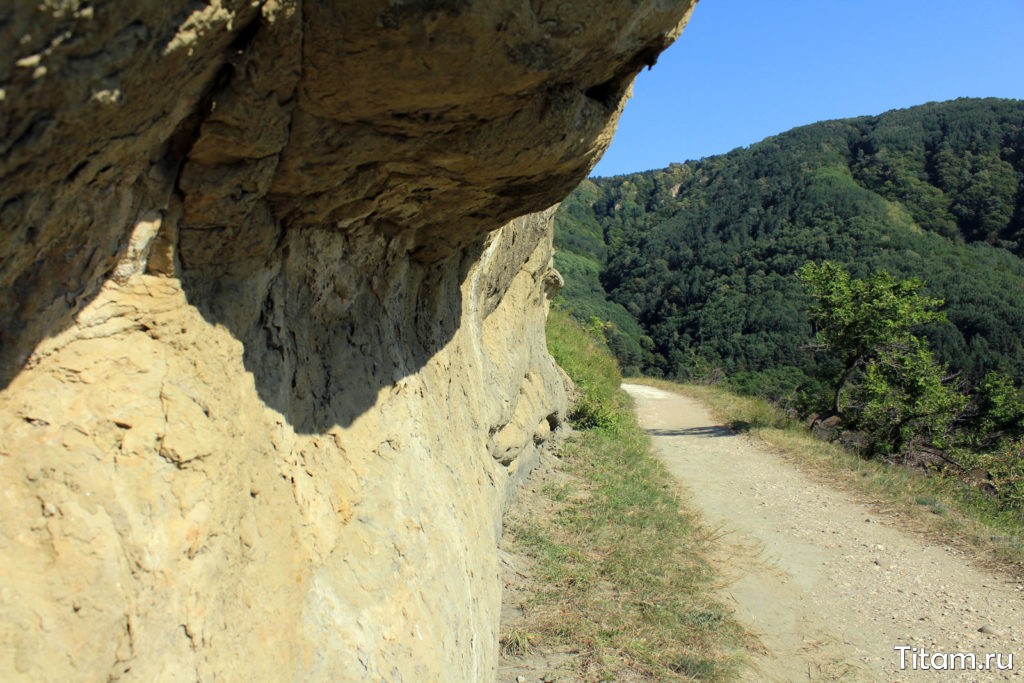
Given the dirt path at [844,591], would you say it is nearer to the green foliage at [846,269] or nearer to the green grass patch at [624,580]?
the green grass patch at [624,580]

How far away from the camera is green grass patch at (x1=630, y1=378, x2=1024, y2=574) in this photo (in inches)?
291

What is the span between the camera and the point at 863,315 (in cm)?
1399

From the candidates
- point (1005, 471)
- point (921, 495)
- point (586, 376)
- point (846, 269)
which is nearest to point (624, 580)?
point (921, 495)

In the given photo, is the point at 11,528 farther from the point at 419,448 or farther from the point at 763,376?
the point at 763,376

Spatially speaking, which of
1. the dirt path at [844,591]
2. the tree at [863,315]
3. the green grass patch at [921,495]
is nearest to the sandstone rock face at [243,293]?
the dirt path at [844,591]

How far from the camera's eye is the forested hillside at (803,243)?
35.3 m

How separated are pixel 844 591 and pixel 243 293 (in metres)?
5.86

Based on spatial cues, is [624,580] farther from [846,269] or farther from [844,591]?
[846,269]

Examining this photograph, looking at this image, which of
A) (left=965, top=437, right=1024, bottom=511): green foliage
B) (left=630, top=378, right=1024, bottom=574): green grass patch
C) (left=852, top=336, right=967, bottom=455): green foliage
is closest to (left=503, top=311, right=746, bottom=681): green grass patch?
(left=630, top=378, right=1024, bottom=574): green grass patch

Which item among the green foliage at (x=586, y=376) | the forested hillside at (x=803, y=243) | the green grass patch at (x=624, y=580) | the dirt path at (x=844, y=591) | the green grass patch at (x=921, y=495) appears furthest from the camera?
the forested hillside at (x=803, y=243)

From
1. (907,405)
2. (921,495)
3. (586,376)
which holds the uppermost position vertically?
(586,376)

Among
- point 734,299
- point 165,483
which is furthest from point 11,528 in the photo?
point 734,299

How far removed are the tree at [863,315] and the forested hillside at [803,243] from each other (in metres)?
13.6

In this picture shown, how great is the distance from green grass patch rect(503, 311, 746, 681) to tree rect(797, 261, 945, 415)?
671 centimetres
